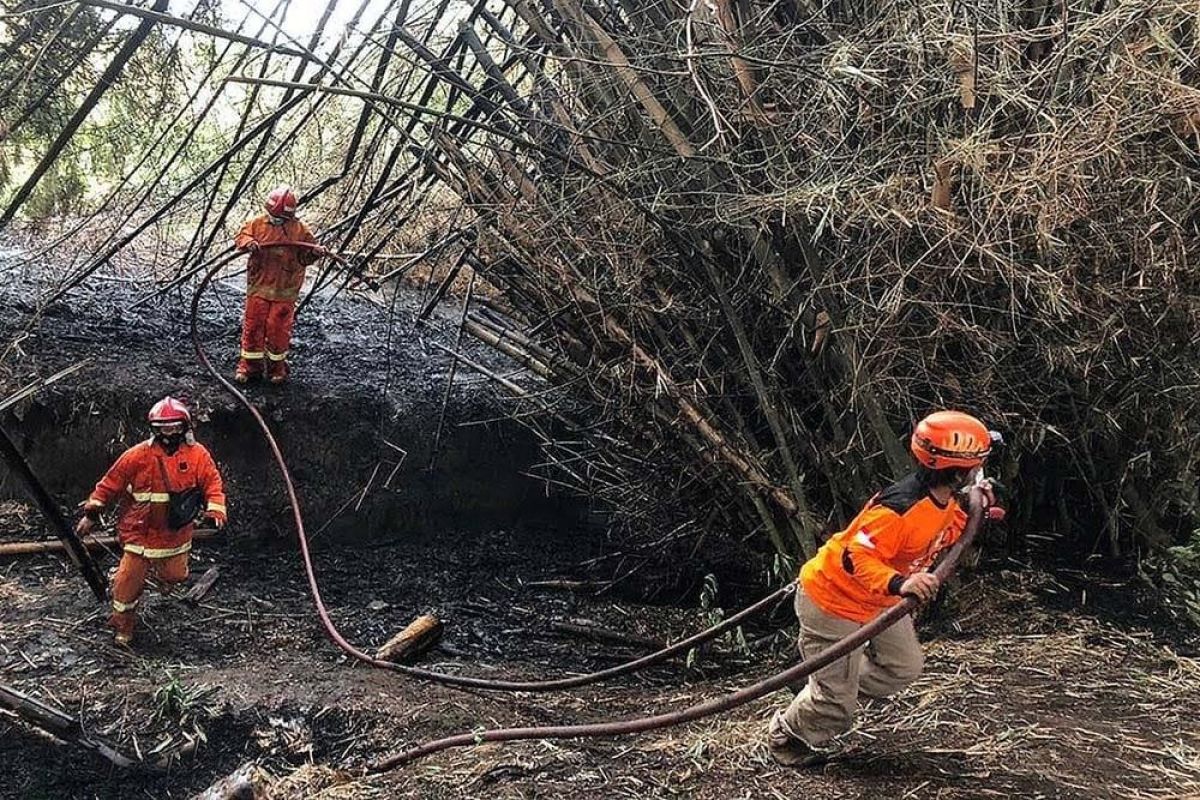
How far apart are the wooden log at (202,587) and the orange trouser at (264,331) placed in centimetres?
164

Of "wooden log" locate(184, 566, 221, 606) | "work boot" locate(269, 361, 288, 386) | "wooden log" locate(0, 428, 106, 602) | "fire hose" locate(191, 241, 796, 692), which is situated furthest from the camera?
"work boot" locate(269, 361, 288, 386)

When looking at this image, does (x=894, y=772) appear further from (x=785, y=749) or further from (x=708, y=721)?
(x=708, y=721)

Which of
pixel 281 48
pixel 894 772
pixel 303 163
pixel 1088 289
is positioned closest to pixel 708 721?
pixel 894 772

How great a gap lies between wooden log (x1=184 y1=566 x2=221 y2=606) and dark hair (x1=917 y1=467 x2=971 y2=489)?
16.2 ft

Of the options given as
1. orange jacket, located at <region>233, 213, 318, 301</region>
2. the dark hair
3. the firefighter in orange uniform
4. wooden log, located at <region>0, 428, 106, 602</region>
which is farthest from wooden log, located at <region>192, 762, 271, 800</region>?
orange jacket, located at <region>233, 213, 318, 301</region>

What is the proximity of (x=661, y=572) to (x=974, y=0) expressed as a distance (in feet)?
15.7

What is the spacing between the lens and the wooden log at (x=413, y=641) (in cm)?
580

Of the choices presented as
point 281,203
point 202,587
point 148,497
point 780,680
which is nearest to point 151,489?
point 148,497

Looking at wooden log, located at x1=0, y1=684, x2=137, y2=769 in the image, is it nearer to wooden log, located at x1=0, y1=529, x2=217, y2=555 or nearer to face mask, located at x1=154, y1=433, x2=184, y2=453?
face mask, located at x1=154, y1=433, x2=184, y2=453

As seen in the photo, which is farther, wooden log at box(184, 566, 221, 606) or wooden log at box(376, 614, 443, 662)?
wooden log at box(184, 566, 221, 606)

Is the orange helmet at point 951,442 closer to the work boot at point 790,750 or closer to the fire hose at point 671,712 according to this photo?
the fire hose at point 671,712

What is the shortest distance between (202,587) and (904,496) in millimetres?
4977

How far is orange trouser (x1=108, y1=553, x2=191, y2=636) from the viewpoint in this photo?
5555 millimetres

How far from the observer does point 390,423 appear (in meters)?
7.98
